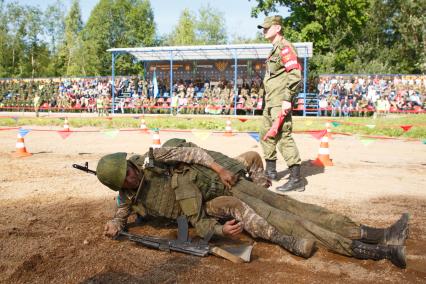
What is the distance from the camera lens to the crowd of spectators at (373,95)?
77.5 ft

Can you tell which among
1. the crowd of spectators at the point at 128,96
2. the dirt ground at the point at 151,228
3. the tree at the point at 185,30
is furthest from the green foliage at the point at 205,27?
the dirt ground at the point at 151,228

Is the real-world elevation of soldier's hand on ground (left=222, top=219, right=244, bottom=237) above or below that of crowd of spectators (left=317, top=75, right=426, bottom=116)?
below

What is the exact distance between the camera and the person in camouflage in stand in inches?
143

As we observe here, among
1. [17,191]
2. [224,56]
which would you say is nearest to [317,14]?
[224,56]

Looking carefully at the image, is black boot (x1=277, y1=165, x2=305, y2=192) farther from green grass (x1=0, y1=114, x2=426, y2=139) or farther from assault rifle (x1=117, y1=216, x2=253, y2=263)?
green grass (x1=0, y1=114, x2=426, y2=139)

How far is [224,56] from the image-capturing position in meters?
26.5

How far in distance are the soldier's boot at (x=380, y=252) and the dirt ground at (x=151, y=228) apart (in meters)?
0.06

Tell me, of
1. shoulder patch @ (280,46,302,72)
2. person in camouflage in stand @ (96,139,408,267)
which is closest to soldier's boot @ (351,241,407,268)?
person in camouflage in stand @ (96,139,408,267)

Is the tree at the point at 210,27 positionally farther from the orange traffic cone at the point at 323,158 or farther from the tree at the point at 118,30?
the orange traffic cone at the point at 323,158

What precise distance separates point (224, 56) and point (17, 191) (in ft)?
69.9

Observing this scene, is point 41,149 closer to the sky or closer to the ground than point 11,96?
closer to the ground

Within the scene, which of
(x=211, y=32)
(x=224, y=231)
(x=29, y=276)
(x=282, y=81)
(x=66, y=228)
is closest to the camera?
(x=29, y=276)

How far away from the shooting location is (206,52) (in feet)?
84.1

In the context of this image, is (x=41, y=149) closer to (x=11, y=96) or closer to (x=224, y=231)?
(x=224, y=231)
